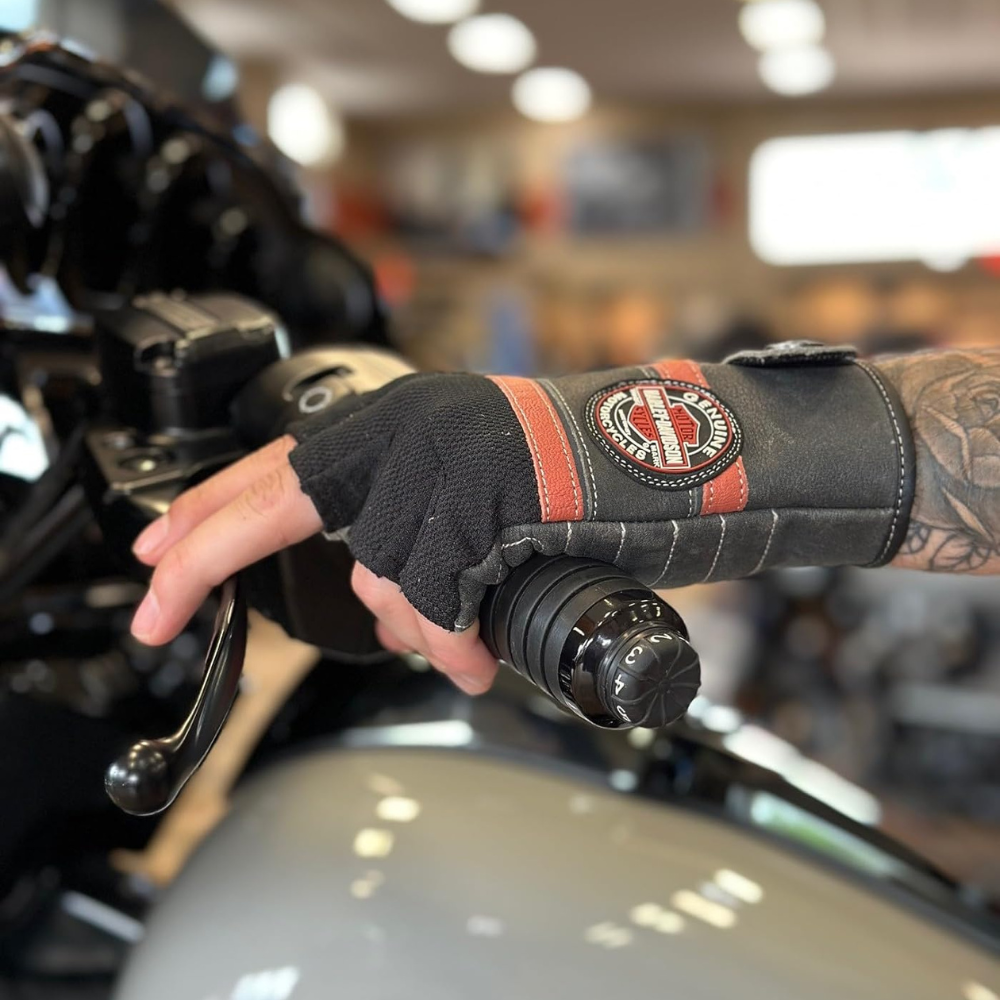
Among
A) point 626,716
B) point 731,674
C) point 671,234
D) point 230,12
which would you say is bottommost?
point 731,674

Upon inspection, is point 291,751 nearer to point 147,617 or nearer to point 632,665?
point 147,617

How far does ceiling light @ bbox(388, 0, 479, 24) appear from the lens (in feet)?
12.6

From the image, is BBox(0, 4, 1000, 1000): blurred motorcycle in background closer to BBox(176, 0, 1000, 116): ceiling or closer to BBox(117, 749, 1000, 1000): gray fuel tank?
BBox(117, 749, 1000, 1000): gray fuel tank

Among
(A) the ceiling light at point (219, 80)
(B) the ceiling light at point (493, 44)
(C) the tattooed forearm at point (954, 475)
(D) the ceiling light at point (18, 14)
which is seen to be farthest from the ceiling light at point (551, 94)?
(C) the tattooed forearm at point (954, 475)

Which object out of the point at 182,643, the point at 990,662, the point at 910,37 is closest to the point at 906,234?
the point at 910,37

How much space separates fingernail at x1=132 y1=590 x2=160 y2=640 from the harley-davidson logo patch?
0.58ft

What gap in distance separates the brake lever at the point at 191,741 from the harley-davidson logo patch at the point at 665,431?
15 cm

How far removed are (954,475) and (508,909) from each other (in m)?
0.26

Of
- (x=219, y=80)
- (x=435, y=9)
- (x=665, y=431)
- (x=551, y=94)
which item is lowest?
(x=665, y=431)

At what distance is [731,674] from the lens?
84.7 inches

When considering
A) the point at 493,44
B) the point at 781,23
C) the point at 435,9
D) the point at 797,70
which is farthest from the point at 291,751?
the point at 797,70

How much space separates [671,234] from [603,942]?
19.3 ft

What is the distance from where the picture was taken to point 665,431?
0.39 metres

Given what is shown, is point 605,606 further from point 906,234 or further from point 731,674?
point 906,234
